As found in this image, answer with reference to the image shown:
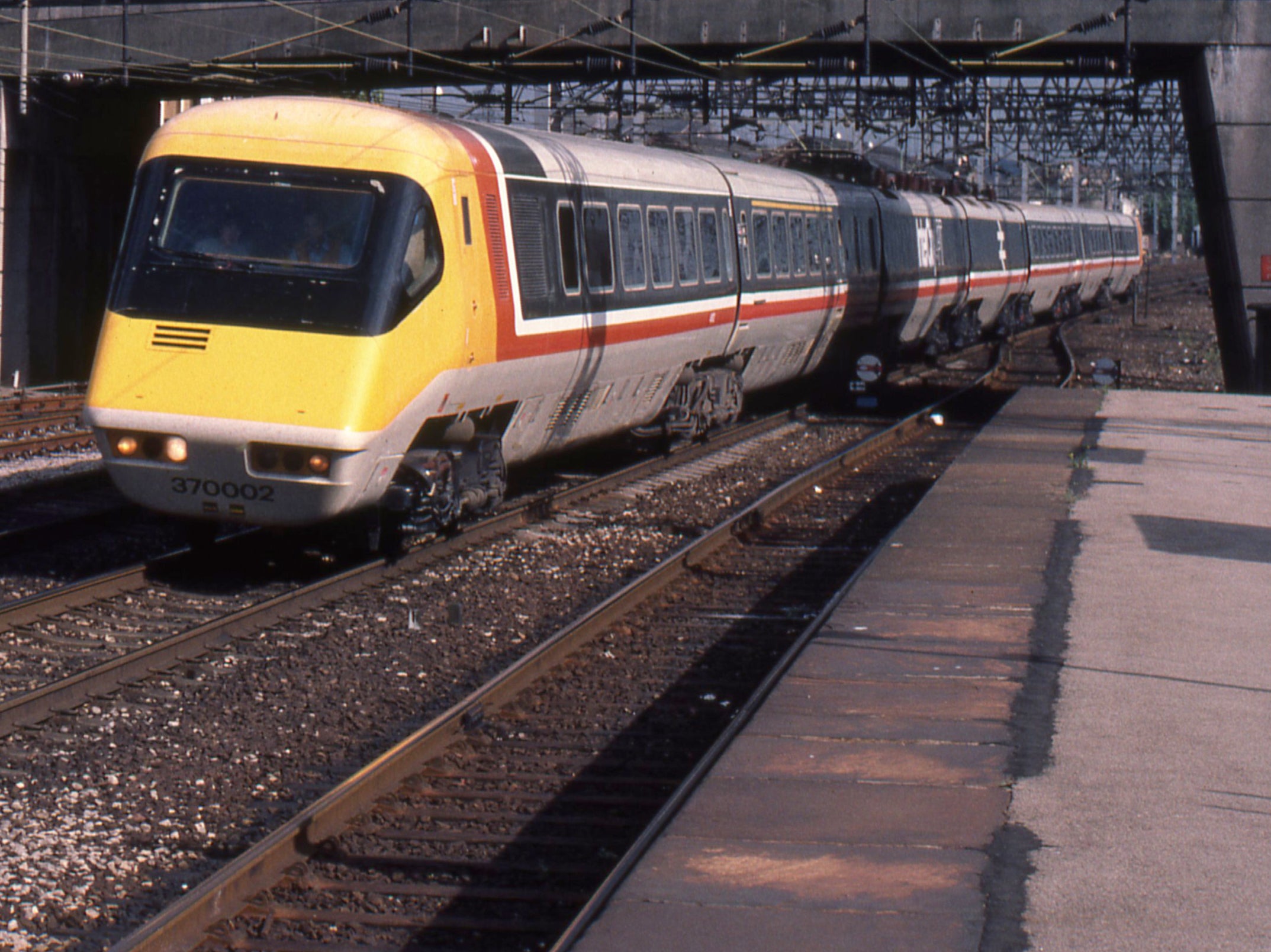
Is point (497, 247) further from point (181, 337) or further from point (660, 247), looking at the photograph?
point (660, 247)

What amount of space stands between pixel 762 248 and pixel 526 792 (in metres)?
12.4

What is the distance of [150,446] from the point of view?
9867 millimetres

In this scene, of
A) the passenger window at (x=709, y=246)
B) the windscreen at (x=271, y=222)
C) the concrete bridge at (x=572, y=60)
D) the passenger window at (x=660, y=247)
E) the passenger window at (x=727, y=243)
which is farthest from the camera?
the concrete bridge at (x=572, y=60)

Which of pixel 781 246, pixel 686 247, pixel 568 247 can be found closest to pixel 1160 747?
pixel 568 247

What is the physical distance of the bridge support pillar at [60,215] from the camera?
25719 millimetres

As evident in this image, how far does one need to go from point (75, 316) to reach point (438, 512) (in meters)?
Answer: 19.0

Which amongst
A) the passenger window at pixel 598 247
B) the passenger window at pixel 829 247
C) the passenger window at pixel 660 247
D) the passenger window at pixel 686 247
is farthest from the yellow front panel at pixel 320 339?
the passenger window at pixel 829 247

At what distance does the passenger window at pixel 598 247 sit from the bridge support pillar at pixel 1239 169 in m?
13.1

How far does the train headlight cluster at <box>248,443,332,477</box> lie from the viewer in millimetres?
9633

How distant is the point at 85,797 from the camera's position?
6480 mm

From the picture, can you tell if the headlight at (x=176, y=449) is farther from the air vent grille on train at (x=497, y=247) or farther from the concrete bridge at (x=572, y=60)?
the concrete bridge at (x=572, y=60)

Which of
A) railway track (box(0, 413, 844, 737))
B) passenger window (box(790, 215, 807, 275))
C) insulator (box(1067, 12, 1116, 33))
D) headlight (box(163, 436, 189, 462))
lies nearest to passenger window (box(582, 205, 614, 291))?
railway track (box(0, 413, 844, 737))

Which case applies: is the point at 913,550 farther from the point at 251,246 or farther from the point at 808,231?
the point at 808,231

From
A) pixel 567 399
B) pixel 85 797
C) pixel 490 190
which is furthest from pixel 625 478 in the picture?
pixel 85 797
